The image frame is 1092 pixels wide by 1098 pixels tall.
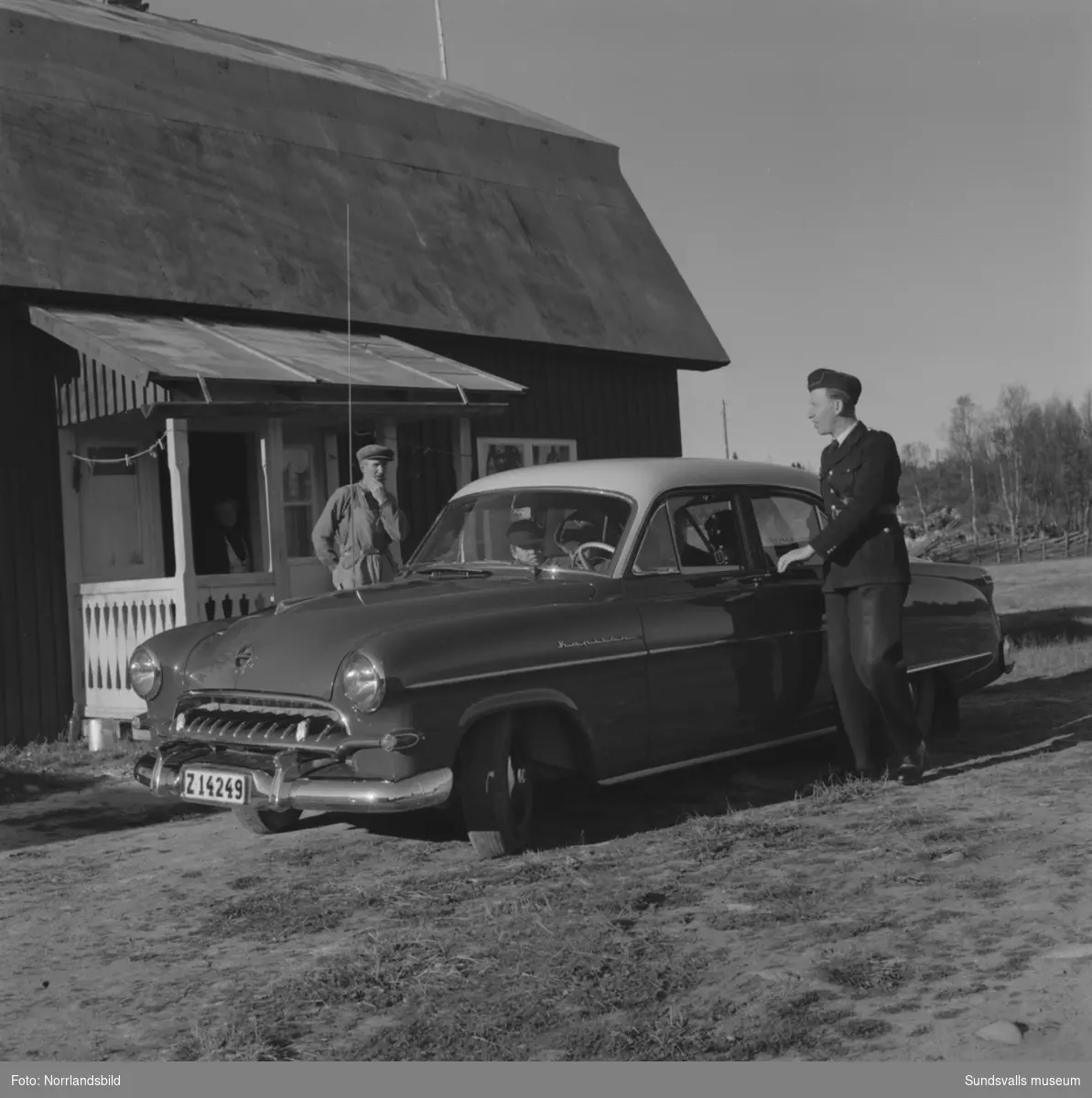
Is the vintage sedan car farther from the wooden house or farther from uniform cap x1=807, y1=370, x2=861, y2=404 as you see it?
the wooden house

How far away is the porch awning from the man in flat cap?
1007 millimetres

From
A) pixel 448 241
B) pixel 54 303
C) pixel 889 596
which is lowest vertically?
pixel 889 596

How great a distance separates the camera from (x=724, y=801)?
21.7 feet

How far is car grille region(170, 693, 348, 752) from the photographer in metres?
5.25

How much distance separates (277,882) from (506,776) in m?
0.97

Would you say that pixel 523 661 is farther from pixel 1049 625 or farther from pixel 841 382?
pixel 1049 625

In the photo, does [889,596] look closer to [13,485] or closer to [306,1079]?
[306,1079]

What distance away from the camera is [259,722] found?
5.51 m

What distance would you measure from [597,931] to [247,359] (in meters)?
6.94

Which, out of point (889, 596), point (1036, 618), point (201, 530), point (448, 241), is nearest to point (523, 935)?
point (889, 596)

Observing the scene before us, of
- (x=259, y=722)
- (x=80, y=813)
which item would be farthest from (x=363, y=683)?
(x=80, y=813)

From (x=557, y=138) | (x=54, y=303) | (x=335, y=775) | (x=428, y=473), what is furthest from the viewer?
(x=557, y=138)

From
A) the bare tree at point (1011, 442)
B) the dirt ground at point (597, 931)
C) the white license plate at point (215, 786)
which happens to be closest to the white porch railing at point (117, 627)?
the dirt ground at point (597, 931)

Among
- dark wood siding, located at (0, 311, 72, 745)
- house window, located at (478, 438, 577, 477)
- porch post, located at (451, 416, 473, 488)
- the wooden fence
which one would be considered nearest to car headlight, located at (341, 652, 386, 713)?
dark wood siding, located at (0, 311, 72, 745)
